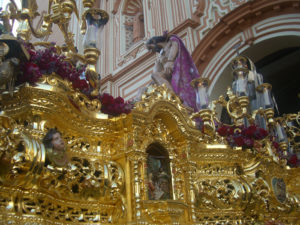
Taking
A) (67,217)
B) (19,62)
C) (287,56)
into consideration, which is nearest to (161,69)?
(19,62)

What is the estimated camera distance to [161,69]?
5.89m

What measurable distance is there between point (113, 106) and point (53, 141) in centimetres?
96

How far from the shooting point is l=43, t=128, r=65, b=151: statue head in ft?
8.48

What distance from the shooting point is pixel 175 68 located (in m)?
5.83

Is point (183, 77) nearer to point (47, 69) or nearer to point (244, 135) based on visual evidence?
point (244, 135)

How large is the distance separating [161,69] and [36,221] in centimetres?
389

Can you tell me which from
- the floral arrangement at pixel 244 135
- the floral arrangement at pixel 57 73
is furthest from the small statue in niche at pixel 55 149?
the floral arrangement at pixel 244 135

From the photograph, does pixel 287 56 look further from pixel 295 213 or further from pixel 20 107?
pixel 20 107

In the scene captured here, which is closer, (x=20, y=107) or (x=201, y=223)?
(x=20, y=107)

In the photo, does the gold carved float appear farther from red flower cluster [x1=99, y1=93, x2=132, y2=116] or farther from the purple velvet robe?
the purple velvet robe

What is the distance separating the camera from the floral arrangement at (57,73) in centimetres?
290

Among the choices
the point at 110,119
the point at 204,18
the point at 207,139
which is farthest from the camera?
the point at 204,18

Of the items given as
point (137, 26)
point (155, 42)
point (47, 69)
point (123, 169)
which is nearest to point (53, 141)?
point (123, 169)

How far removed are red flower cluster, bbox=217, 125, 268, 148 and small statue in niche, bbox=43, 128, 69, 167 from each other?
94.3 inches
